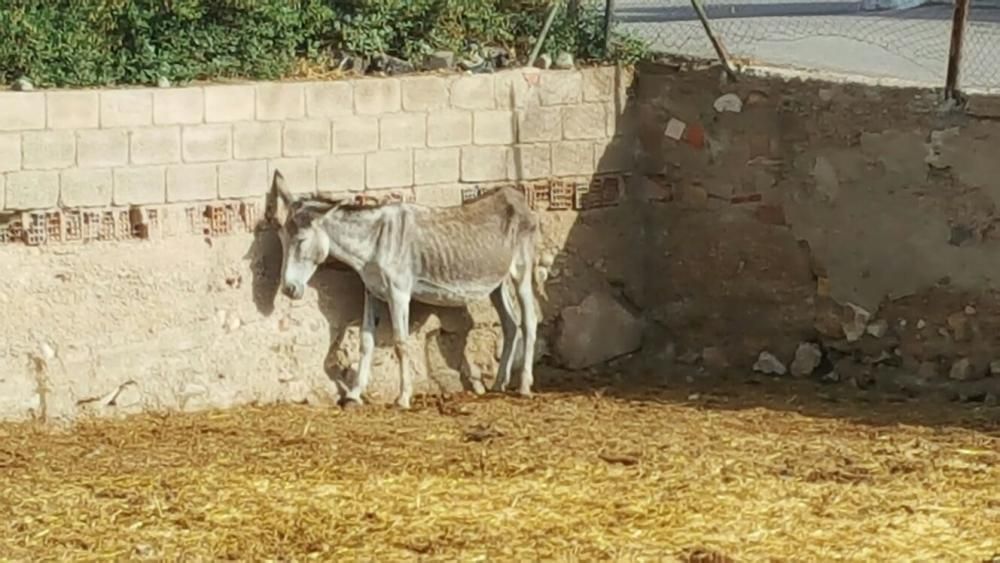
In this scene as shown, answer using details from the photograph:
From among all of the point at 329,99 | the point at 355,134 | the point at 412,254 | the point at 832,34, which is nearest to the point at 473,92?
the point at 355,134

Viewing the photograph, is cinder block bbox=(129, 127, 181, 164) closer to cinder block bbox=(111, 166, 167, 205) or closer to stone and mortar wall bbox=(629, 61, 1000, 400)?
cinder block bbox=(111, 166, 167, 205)

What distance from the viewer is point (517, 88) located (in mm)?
11047

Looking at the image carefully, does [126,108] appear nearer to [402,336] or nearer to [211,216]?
[211,216]

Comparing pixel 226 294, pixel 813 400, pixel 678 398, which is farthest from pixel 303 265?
pixel 813 400

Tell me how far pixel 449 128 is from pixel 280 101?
1.01 meters

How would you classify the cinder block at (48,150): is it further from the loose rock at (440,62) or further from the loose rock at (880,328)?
the loose rock at (880,328)

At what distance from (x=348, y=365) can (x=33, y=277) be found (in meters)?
1.78

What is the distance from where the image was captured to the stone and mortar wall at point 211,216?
969cm

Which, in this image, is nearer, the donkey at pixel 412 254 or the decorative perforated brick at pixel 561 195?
the donkey at pixel 412 254

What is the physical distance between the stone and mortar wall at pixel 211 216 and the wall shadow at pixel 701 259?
45 centimetres

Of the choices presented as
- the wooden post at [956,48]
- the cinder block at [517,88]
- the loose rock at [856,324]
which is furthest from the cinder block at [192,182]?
the wooden post at [956,48]

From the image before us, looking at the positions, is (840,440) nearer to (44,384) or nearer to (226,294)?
(226,294)

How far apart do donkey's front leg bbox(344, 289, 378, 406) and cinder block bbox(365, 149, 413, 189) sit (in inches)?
23.3

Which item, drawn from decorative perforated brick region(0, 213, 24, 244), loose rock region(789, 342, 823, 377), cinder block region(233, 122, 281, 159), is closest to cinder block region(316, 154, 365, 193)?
cinder block region(233, 122, 281, 159)
